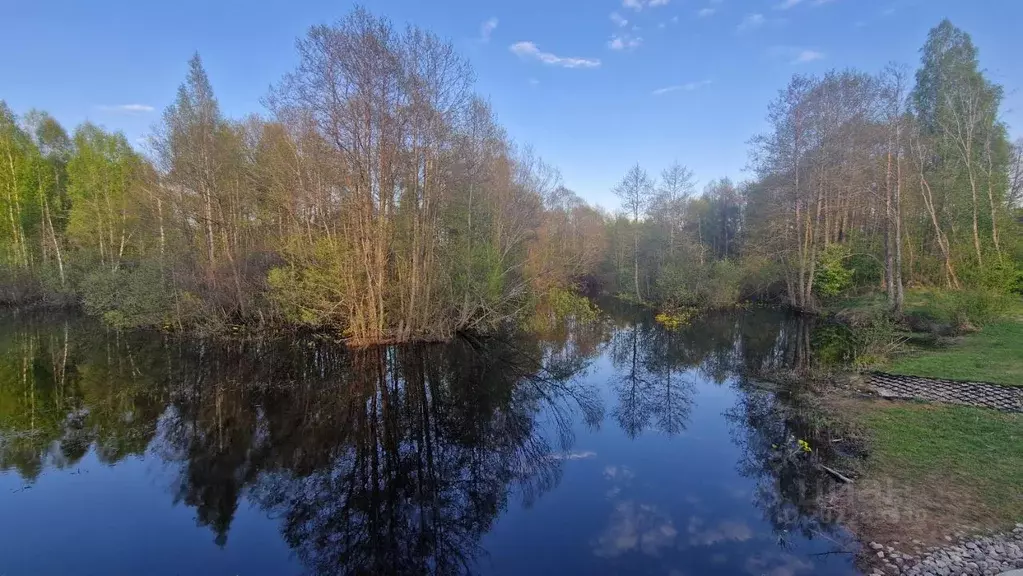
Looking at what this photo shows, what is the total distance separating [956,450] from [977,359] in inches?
280

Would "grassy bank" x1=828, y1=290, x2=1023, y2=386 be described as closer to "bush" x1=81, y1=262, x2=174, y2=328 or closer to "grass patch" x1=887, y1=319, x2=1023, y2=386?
"grass patch" x1=887, y1=319, x2=1023, y2=386

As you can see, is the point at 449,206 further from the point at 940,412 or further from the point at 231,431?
the point at 940,412

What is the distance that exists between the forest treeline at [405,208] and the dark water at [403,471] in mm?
4589

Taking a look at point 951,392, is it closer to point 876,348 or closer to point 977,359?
point 977,359

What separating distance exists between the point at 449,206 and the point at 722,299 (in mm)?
17433

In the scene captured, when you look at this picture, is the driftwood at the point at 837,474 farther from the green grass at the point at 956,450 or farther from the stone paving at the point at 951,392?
the stone paving at the point at 951,392

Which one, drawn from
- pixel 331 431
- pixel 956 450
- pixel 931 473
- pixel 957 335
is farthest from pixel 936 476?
pixel 957 335

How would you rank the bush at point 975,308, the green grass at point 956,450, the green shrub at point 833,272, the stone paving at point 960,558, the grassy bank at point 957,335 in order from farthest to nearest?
the green shrub at point 833,272
the bush at point 975,308
the grassy bank at point 957,335
the green grass at point 956,450
the stone paving at point 960,558

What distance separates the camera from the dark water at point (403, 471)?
549 centimetres

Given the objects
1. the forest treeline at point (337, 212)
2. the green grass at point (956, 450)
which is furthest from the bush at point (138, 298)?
the green grass at point (956, 450)

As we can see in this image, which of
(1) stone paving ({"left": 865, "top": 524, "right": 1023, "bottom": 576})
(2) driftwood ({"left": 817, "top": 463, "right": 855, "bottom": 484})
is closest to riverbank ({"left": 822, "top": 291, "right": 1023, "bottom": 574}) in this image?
(1) stone paving ({"left": 865, "top": 524, "right": 1023, "bottom": 576})

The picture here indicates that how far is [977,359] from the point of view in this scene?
470 inches

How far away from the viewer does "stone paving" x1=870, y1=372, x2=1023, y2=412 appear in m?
8.98

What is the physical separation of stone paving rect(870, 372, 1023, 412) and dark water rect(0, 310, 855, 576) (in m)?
2.33
